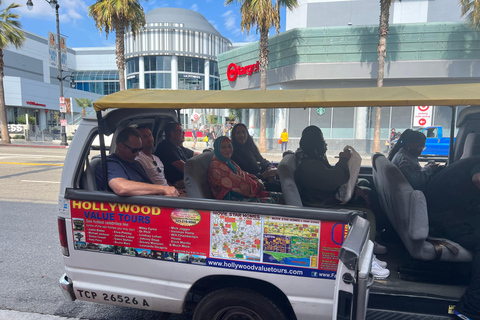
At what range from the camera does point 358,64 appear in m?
20.1

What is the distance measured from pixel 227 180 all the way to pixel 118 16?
17558 mm

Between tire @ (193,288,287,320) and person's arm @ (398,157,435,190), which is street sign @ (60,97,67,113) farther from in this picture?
tire @ (193,288,287,320)

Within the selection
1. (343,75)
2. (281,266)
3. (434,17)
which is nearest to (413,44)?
(343,75)

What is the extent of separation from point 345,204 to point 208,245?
6.11 ft

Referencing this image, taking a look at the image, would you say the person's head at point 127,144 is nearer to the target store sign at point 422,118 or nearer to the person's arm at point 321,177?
the person's arm at point 321,177

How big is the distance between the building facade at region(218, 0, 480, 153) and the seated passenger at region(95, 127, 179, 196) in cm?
1484

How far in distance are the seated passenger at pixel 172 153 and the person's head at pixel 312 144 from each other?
1759 millimetres

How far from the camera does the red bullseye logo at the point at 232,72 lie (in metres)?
24.0

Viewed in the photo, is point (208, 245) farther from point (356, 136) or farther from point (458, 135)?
point (356, 136)

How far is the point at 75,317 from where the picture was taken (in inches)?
120

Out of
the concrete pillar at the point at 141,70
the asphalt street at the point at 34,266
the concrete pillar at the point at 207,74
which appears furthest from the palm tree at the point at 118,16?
the concrete pillar at the point at 207,74

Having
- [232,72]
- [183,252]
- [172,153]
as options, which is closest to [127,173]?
[183,252]

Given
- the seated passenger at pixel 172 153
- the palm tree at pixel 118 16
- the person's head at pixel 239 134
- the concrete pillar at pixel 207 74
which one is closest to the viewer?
the seated passenger at pixel 172 153

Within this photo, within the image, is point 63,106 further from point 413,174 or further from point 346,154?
point 413,174
